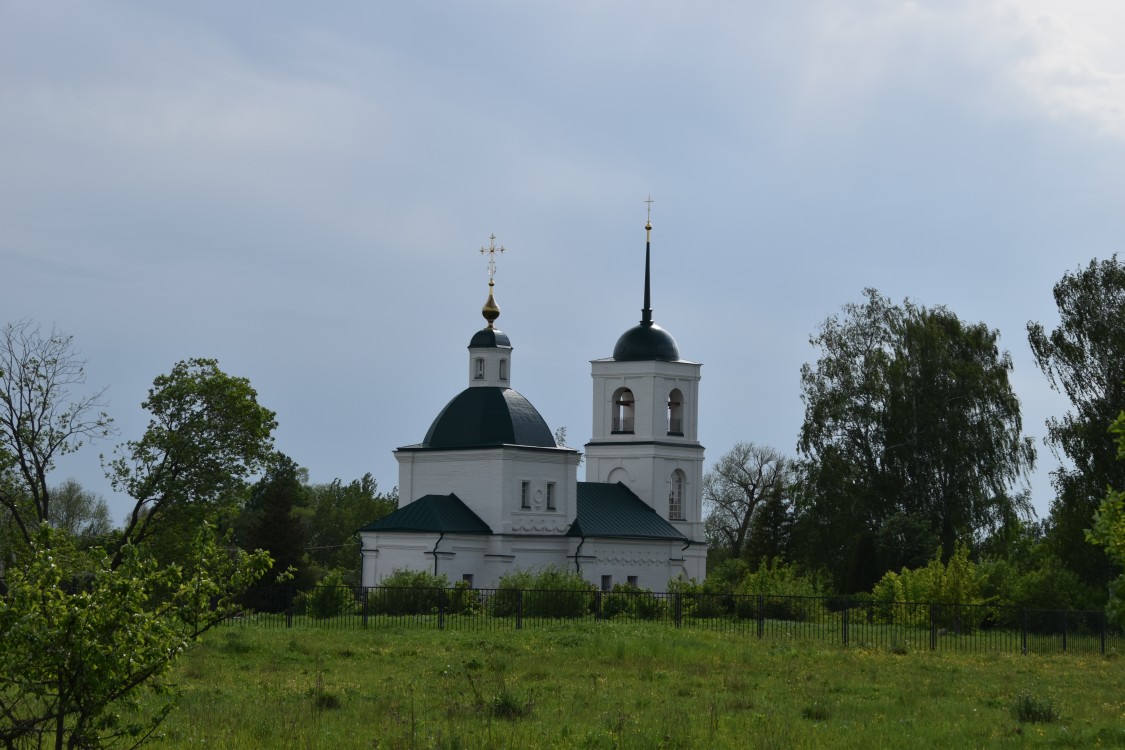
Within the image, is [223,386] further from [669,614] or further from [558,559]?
[558,559]

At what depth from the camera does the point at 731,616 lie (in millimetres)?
39312

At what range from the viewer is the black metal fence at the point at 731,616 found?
3394 cm

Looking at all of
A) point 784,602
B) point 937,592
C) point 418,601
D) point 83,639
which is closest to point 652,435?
point 937,592

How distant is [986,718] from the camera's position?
59.5 ft

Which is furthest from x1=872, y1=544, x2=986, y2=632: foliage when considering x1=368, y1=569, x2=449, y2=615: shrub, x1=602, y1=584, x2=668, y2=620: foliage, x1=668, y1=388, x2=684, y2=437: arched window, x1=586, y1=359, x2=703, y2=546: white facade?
x1=668, y1=388, x2=684, y2=437: arched window

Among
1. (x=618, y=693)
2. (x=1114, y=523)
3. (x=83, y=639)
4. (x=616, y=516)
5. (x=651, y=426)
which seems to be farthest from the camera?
(x=651, y=426)

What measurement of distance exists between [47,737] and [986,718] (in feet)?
36.0

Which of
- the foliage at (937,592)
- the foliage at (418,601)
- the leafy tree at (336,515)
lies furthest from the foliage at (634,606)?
the leafy tree at (336,515)

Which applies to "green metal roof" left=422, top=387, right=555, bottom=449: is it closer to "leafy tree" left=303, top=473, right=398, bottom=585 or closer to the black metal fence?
the black metal fence

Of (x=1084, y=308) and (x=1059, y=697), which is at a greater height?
(x=1084, y=308)

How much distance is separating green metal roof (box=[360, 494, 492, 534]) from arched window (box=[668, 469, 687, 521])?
11.1 m

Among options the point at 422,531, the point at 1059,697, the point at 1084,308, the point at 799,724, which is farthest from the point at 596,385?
the point at 799,724

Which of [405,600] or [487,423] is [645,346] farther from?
[405,600]

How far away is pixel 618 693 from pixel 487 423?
114 ft
